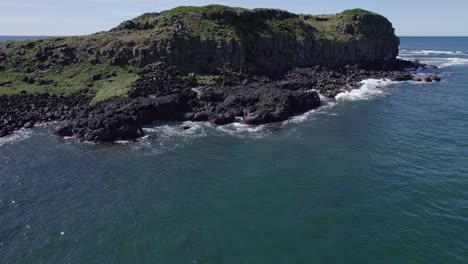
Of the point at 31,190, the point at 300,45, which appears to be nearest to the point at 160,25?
the point at 300,45

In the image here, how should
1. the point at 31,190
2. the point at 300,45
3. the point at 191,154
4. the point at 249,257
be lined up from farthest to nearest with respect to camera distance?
the point at 300,45
the point at 191,154
the point at 31,190
the point at 249,257

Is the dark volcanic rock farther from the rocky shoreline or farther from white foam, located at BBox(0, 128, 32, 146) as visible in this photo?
white foam, located at BBox(0, 128, 32, 146)

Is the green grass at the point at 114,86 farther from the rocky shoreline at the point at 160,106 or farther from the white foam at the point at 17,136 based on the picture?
the white foam at the point at 17,136

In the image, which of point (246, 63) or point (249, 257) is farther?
point (246, 63)

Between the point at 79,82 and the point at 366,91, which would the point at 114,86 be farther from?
the point at 366,91

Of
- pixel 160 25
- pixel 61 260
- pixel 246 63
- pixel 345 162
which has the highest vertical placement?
pixel 160 25

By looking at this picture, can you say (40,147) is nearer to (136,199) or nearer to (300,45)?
Answer: (136,199)

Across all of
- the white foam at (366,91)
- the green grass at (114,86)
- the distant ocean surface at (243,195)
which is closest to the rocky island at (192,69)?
the green grass at (114,86)

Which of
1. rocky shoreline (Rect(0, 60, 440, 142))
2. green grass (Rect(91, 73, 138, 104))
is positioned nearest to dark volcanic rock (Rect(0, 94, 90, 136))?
rocky shoreline (Rect(0, 60, 440, 142))
